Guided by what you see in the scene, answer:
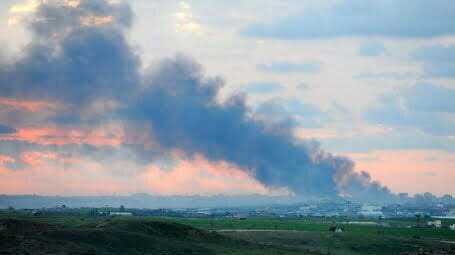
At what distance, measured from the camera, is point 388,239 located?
479 ft

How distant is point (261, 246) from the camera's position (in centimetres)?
11344

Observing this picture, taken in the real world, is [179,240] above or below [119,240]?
below

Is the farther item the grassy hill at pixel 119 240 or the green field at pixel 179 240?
the green field at pixel 179 240

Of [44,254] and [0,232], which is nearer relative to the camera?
[44,254]

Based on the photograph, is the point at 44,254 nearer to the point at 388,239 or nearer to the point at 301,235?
the point at 301,235

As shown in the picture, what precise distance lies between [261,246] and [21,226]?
38944 millimetres

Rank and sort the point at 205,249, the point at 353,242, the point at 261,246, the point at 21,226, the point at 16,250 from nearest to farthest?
1. the point at 16,250
2. the point at 21,226
3. the point at 205,249
4. the point at 261,246
5. the point at 353,242

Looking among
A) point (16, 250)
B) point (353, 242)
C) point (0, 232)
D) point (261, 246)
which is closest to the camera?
point (16, 250)

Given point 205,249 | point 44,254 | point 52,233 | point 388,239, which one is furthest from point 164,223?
point 388,239

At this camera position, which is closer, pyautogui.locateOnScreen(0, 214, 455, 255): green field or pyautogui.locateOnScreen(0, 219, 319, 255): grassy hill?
pyautogui.locateOnScreen(0, 219, 319, 255): grassy hill

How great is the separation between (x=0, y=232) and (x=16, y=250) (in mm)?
9743

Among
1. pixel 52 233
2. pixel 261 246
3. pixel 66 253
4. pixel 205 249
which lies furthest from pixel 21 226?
pixel 261 246

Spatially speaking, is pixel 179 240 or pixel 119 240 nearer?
pixel 119 240

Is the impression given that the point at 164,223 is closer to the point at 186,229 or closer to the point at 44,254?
the point at 186,229
